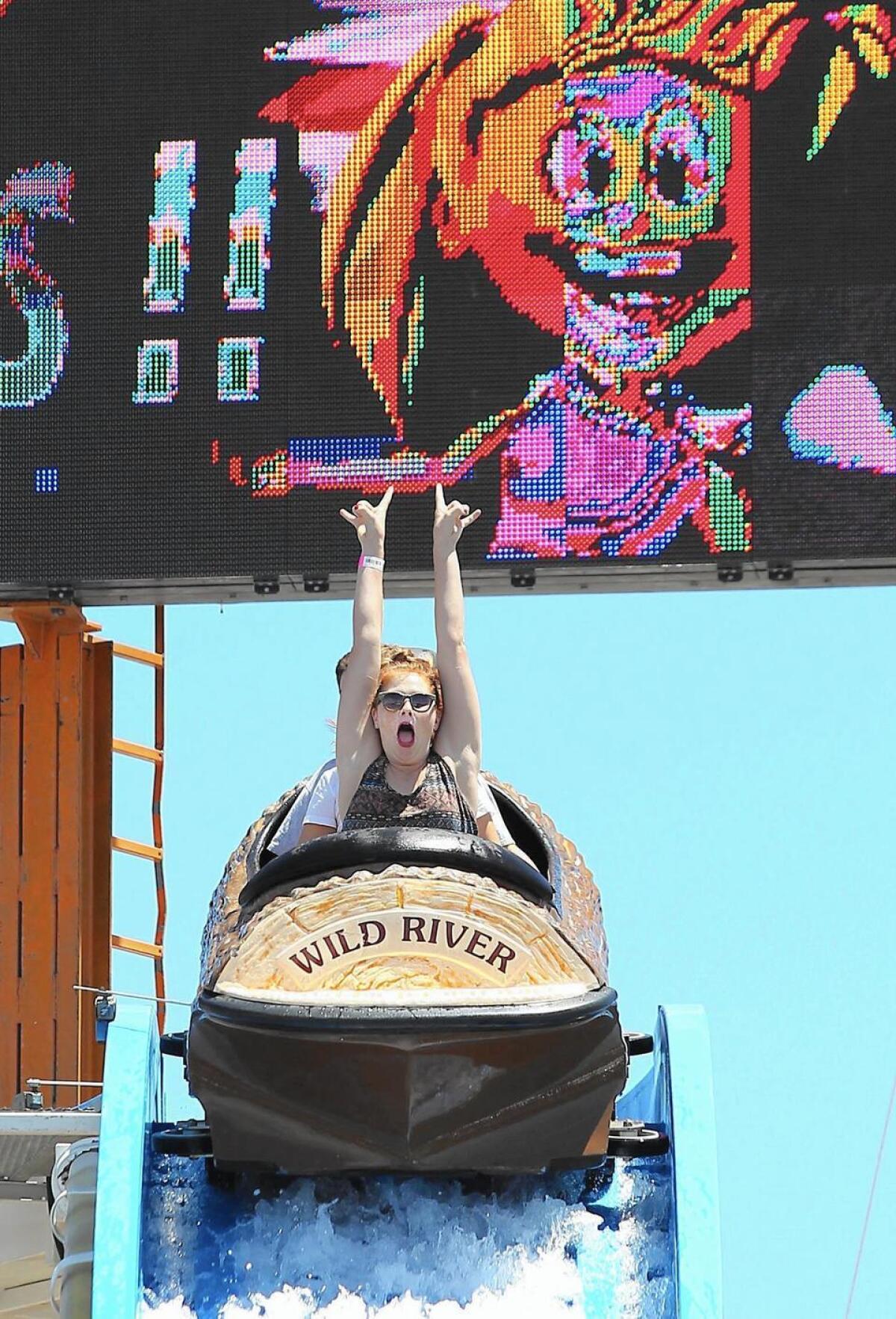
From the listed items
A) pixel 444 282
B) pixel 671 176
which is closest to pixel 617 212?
pixel 671 176

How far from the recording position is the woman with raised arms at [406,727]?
172 inches

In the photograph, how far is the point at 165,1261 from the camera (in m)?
3.60

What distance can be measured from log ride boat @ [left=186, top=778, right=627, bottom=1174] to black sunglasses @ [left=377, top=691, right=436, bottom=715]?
0.66 metres

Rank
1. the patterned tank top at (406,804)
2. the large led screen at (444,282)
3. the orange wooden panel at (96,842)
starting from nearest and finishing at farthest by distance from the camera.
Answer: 1. the patterned tank top at (406,804)
2. the large led screen at (444,282)
3. the orange wooden panel at (96,842)

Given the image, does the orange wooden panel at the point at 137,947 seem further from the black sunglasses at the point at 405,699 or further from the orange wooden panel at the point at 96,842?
the black sunglasses at the point at 405,699

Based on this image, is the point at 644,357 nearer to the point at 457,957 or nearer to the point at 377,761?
the point at 377,761

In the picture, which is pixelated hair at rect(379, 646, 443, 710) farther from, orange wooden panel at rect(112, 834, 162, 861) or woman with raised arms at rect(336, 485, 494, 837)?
orange wooden panel at rect(112, 834, 162, 861)

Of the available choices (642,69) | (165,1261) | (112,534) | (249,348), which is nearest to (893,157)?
(642,69)

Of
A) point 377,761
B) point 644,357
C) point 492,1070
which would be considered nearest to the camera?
point 492,1070

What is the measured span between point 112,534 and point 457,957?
4195mm

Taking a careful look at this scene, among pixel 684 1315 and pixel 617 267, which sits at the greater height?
pixel 617 267

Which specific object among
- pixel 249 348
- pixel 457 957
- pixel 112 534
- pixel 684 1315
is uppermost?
pixel 249 348

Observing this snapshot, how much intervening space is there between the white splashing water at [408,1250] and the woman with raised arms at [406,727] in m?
0.85

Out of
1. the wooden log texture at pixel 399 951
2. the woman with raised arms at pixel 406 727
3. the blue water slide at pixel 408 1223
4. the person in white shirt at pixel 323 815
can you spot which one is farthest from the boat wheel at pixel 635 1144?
A: the person in white shirt at pixel 323 815
